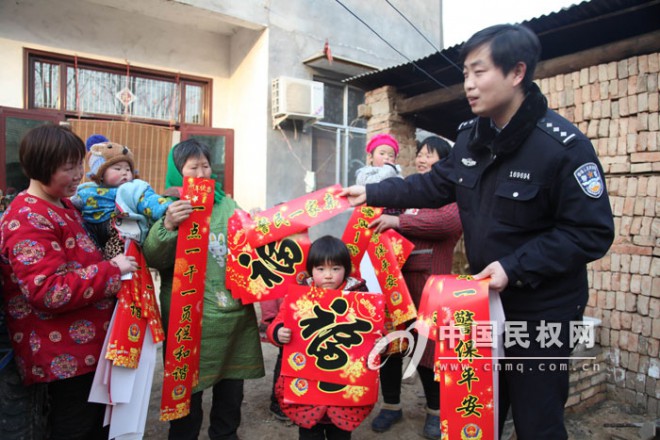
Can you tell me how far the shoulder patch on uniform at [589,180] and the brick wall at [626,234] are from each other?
92.8 inches

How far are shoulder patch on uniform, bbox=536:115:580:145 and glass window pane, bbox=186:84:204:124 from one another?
629cm

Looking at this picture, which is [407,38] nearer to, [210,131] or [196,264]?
[210,131]

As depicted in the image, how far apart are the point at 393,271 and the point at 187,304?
119 centimetres

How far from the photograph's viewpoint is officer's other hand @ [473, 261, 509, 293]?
1.62 meters

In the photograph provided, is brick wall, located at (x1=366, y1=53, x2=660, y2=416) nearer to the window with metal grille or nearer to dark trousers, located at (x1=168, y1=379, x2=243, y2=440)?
dark trousers, located at (x1=168, y1=379, x2=243, y2=440)

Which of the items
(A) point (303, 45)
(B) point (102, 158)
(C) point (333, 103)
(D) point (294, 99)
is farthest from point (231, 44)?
(B) point (102, 158)

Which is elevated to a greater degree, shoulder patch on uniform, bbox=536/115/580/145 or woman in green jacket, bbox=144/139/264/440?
shoulder patch on uniform, bbox=536/115/580/145

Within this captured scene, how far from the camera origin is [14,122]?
562 cm

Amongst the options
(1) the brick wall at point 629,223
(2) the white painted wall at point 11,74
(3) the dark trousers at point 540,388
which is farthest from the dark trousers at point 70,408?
(2) the white painted wall at point 11,74

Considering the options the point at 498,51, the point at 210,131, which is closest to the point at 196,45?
the point at 210,131

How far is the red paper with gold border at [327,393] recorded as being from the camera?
2.01 meters

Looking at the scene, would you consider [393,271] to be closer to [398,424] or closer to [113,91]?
[398,424]

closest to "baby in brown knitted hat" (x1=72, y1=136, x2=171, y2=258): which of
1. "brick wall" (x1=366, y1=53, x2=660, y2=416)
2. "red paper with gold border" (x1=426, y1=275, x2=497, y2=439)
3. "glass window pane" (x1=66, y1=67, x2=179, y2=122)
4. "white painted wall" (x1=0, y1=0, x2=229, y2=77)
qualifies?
"red paper with gold border" (x1=426, y1=275, x2=497, y2=439)

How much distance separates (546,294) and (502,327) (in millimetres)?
215
